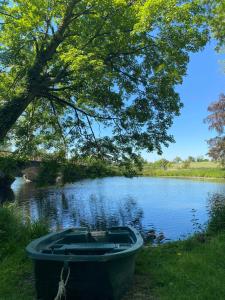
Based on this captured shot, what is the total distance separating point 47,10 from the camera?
13.1m

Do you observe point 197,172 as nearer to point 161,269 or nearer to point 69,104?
point 69,104

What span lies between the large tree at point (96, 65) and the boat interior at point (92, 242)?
4.85 metres

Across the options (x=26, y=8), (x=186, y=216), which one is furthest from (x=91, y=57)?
(x=186, y=216)

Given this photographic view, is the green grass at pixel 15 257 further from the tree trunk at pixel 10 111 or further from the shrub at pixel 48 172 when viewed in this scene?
the tree trunk at pixel 10 111

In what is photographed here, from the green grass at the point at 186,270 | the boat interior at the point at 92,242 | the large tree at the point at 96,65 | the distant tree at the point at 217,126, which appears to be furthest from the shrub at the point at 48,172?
the distant tree at the point at 217,126

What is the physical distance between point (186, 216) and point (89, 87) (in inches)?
535

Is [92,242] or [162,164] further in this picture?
[162,164]

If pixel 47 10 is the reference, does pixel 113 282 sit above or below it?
below

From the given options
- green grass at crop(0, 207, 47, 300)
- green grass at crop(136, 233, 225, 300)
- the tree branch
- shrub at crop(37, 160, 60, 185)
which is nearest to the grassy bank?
the tree branch

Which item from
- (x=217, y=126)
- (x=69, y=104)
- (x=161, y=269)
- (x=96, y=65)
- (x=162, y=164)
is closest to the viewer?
(x=161, y=269)

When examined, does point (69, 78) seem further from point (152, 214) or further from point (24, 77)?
point (152, 214)

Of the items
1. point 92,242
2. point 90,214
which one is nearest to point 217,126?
point 90,214

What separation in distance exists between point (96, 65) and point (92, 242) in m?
5.36

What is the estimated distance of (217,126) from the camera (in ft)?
164
